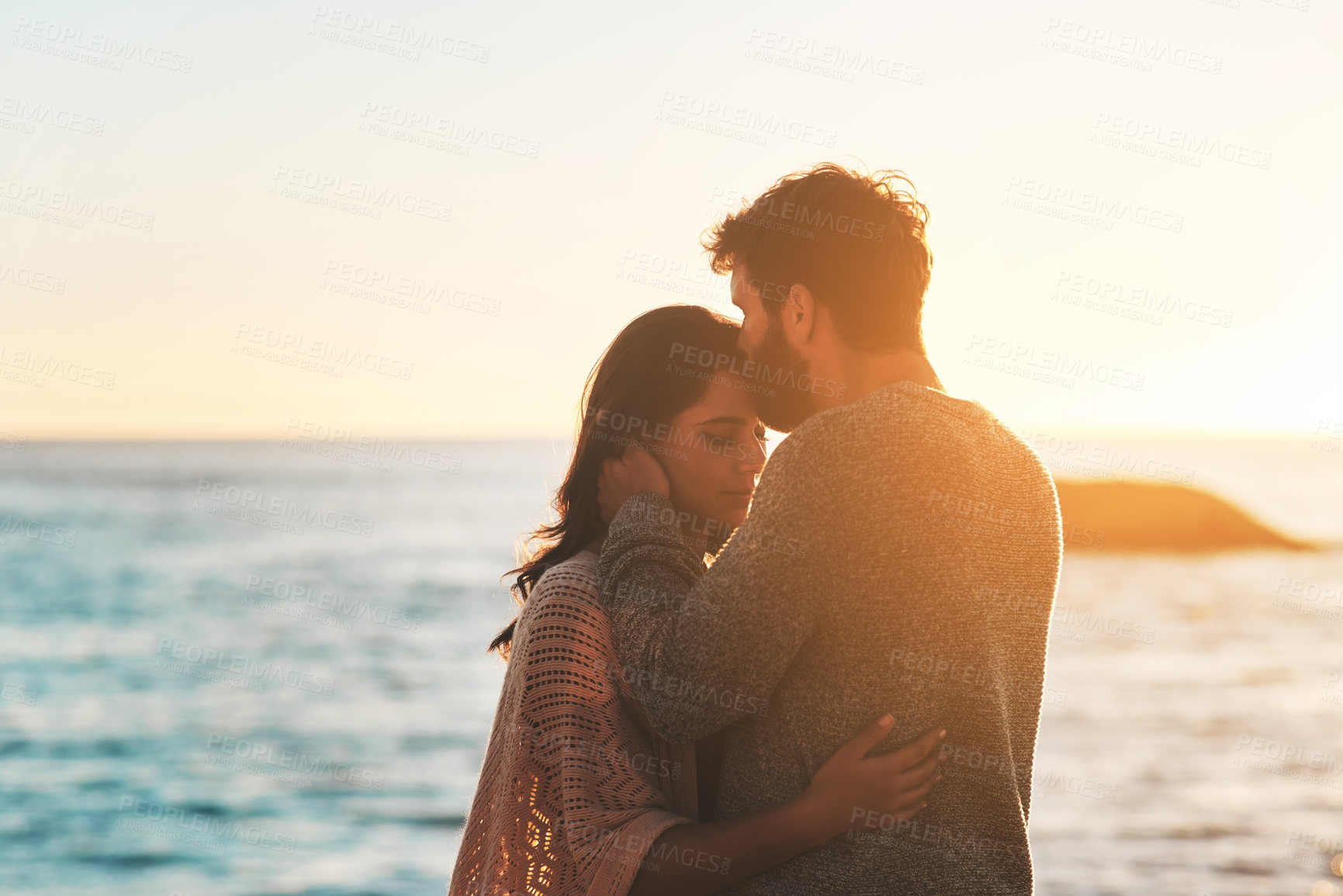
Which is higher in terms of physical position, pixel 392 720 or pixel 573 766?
pixel 392 720

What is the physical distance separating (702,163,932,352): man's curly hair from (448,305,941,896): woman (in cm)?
48

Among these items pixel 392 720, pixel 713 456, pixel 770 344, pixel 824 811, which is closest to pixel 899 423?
pixel 770 344

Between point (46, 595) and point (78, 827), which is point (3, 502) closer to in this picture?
point (46, 595)

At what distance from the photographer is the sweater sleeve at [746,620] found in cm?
202

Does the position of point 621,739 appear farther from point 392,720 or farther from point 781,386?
point 392,720

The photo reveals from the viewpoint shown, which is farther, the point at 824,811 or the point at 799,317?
the point at 799,317

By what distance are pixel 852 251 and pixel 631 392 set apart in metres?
0.74

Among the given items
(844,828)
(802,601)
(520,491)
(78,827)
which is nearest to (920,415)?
(802,601)

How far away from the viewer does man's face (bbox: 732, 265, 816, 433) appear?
2.49 meters

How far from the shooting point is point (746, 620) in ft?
6.62

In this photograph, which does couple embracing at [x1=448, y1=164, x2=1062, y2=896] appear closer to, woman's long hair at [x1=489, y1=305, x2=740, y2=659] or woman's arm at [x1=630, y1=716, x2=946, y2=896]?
woman's arm at [x1=630, y1=716, x2=946, y2=896]

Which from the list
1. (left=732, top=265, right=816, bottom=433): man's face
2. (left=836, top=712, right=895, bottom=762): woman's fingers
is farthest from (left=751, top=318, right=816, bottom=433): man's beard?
(left=836, top=712, right=895, bottom=762): woman's fingers

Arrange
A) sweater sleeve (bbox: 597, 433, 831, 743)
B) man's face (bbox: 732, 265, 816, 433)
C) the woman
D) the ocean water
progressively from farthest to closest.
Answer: the ocean water → man's face (bbox: 732, 265, 816, 433) → the woman → sweater sleeve (bbox: 597, 433, 831, 743)

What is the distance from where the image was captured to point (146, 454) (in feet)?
343
